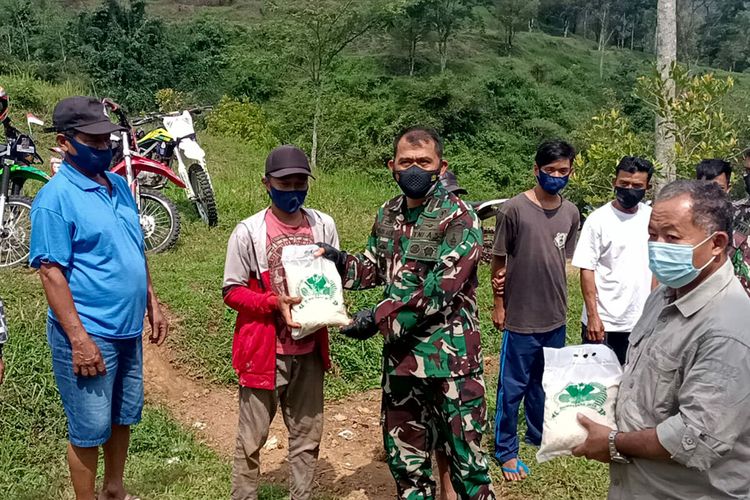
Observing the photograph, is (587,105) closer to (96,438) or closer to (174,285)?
(174,285)

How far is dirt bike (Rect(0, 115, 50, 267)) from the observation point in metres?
5.34

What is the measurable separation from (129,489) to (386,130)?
51.7 ft

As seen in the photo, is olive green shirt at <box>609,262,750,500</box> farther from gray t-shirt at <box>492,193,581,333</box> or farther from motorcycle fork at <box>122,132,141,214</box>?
motorcycle fork at <box>122,132,141,214</box>

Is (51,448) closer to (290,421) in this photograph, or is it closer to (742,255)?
(290,421)

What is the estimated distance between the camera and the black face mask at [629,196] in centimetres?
380

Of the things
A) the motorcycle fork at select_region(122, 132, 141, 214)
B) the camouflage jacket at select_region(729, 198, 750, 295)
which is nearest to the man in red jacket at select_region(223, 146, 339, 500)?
the camouflage jacket at select_region(729, 198, 750, 295)

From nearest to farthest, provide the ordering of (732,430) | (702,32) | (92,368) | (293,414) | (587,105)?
(732,430) < (92,368) < (293,414) < (587,105) < (702,32)

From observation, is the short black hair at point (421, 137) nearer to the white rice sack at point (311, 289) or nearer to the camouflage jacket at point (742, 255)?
the white rice sack at point (311, 289)

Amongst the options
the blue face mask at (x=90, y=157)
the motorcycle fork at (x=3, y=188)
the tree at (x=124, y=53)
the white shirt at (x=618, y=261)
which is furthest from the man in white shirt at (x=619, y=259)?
the tree at (x=124, y=53)

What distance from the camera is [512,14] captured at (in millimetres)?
34469

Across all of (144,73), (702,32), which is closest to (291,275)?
(144,73)

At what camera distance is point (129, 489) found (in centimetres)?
343

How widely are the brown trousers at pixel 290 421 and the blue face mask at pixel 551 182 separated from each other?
1.66m

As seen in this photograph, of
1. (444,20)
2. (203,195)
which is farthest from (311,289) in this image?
(444,20)
